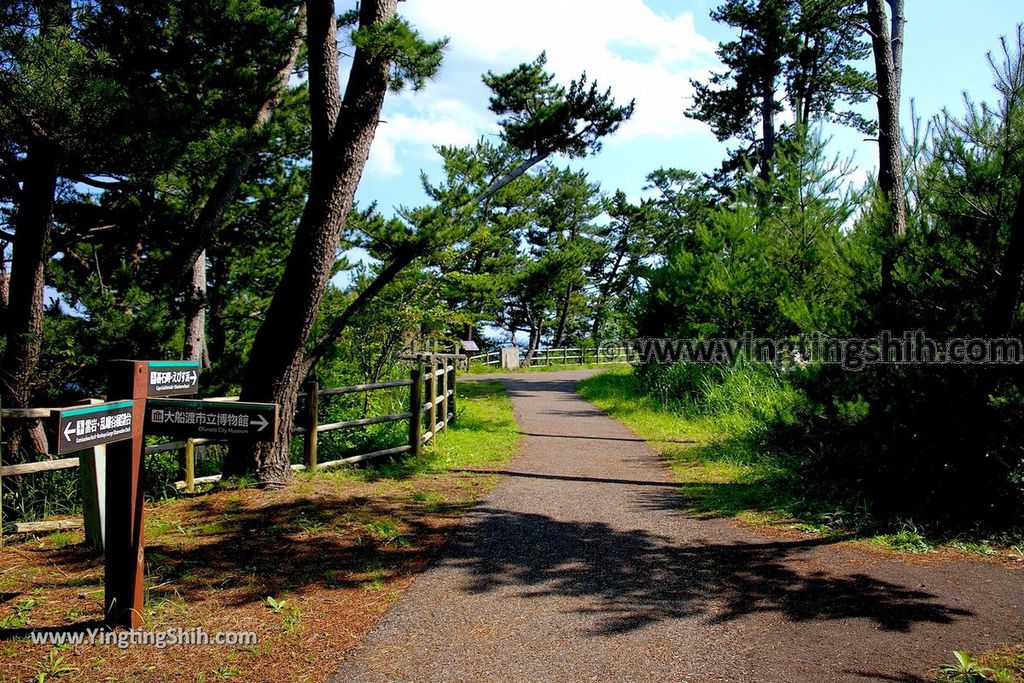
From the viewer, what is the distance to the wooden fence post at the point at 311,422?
8.23 meters

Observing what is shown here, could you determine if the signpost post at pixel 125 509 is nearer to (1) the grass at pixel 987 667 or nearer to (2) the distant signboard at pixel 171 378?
(2) the distant signboard at pixel 171 378

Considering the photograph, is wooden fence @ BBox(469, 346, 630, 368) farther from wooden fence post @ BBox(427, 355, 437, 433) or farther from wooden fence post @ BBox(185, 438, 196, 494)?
wooden fence post @ BBox(185, 438, 196, 494)

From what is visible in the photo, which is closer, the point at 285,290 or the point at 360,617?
the point at 360,617

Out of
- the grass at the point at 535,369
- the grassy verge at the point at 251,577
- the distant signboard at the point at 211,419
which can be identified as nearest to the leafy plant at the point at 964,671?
the grassy verge at the point at 251,577

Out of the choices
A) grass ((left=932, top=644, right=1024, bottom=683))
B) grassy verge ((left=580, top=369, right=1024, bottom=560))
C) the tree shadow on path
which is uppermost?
grassy verge ((left=580, top=369, right=1024, bottom=560))

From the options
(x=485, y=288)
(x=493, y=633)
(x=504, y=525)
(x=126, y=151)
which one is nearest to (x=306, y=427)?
(x=504, y=525)

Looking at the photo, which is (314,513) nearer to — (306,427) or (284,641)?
(306,427)

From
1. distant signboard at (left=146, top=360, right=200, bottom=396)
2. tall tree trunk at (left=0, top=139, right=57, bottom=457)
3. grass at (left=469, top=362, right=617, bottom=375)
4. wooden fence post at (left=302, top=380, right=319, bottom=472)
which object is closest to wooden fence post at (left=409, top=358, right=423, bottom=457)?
wooden fence post at (left=302, top=380, right=319, bottom=472)

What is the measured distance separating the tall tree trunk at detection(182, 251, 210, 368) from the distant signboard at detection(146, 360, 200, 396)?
4.57 meters

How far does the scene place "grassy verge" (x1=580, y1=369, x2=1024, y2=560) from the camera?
605 cm

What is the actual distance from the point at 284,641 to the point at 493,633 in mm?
1254

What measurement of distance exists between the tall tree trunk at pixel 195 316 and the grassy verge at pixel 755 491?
661cm

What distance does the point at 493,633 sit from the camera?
13.7 feet

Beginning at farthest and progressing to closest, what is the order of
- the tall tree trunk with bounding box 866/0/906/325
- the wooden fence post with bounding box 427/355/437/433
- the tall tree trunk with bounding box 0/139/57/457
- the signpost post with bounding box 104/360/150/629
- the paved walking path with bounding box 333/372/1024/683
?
the wooden fence post with bounding box 427/355/437/433, the tall tree trunk with bounding box 866/0/906/325, the tall tree trunk with bounding box 0/139/57/457, the signpost post with bounding box 104/360/150/629, the paved walking path with bounding box 333/372/1024/683
